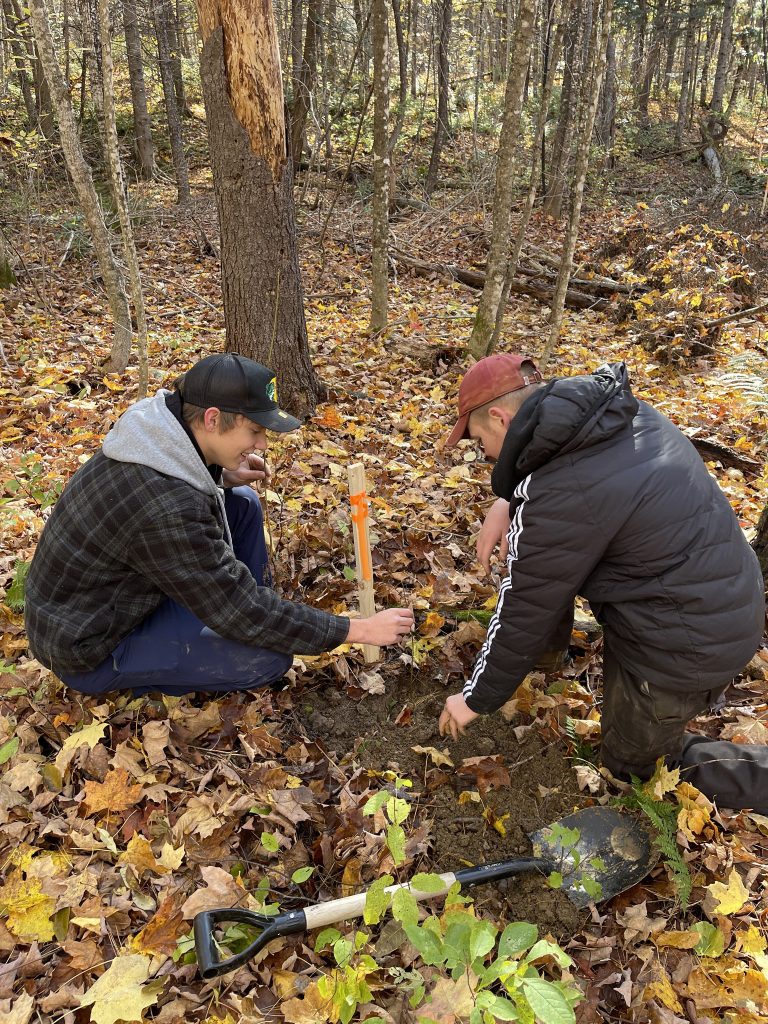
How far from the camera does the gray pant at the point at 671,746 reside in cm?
244


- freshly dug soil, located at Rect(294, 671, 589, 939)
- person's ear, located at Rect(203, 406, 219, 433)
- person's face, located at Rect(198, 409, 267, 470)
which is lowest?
freshly dug soil, located at Rect(294, 671, 589, 939)

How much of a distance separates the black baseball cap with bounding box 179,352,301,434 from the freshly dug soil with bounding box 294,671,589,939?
139 centimetres

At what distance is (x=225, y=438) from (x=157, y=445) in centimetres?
25

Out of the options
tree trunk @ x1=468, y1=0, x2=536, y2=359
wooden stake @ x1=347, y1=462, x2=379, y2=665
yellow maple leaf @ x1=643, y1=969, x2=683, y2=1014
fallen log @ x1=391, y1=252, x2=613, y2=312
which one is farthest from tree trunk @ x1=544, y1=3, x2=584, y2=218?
yellow maple leaf @ x1=643, y1=969, x2=683, y2=1014

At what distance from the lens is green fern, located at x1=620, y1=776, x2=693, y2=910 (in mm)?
2207

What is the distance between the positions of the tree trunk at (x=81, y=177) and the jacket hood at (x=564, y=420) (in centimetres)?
537

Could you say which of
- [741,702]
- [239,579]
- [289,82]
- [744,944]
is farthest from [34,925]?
[289,82]

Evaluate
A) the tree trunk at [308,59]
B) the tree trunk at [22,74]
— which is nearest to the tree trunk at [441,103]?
the tree trunk at [308,59]

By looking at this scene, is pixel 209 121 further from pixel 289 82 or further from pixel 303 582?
pixel 289 82

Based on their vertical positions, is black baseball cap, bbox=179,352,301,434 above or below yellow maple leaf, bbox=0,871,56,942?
above

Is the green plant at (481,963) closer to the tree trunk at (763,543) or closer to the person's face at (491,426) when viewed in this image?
the person's face at (491,426)

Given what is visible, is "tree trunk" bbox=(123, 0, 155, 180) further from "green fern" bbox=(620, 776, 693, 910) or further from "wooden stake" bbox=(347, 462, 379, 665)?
"green fern" bbox=(620, 776, 693, 910)

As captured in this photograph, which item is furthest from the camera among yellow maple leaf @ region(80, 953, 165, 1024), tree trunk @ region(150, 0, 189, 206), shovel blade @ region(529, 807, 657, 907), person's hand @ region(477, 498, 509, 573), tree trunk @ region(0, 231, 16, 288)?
tree trunk @ region(150, 0, 189, 206)

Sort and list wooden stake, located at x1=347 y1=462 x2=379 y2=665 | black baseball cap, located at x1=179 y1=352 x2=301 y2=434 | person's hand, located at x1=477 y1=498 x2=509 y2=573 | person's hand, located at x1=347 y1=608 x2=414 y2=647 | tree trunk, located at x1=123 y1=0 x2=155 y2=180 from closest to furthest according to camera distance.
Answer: black baseball cap, located at x1=179 y1=352 x2=301 y2=434 → person's hand, located at x1=347 y1=608 x2=414 y2=647 → wooden stake, located at x1=347 y1=462 x2=379 y2=665 → person's hand, located at x1=477 y1=498 x2=509 y2=573 → tree trunk, located at x1=123 y1=0 x2=155 y2=180
